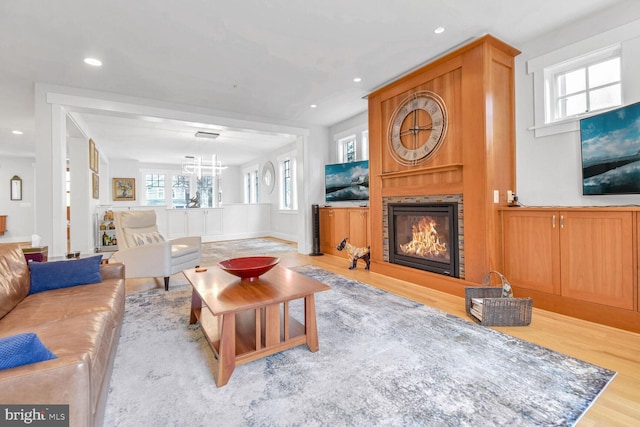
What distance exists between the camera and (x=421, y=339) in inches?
84.6

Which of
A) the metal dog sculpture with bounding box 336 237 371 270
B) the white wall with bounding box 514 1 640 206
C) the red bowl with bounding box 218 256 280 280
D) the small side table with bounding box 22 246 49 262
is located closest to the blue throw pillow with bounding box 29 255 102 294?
the small side table with bounding box 22 246 49 262

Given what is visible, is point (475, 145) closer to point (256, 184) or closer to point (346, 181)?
point (346, 181)

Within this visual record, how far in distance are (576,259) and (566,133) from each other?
1197 millimetres

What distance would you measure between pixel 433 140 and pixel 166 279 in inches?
142

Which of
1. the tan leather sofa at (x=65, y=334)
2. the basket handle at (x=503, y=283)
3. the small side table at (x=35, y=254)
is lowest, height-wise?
the basket handle at (x=503, y=283)

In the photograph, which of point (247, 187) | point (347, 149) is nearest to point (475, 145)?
point (347, 149)

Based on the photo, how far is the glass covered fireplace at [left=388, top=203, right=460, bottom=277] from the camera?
3234mm

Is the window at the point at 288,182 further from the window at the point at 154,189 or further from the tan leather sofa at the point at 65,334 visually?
the tan leather sofa at the point at 65,334

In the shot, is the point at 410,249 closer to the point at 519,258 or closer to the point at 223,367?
the point at 519,258

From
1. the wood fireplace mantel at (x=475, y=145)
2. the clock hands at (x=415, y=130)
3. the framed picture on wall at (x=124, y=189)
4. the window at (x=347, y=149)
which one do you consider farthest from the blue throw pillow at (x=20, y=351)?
the framed picture on wall at (x=124, y=189)

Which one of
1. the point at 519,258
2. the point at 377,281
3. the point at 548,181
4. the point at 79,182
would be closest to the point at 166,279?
the point at 377,281

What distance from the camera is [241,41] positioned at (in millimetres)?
2895

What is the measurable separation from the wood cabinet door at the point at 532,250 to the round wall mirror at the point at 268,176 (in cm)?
667

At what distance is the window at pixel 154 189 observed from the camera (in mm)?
9820
